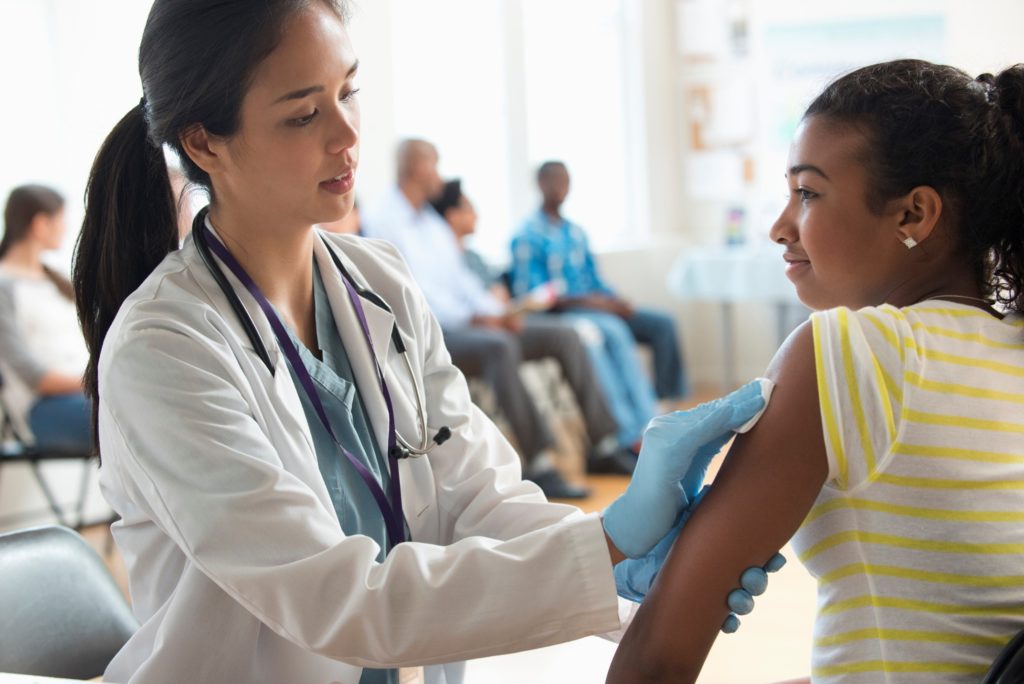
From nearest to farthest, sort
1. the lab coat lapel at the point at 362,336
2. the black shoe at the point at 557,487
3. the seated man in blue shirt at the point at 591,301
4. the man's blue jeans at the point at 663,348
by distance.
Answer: the lab coat lapel at the point at 362,336
the black shoe at the point at 557,487
the seated man in blue shirt at the point at 591,301
the man's blue jeans at the point at 663,348

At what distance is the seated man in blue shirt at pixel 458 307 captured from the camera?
458 centimetres

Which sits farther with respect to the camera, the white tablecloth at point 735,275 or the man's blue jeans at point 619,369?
the white tablecloth at point 735,275

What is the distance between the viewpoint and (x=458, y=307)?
15.7 feet

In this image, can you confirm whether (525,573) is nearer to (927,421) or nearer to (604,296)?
(927,421)

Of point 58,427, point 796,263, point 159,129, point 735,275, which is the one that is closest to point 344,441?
point 159,129

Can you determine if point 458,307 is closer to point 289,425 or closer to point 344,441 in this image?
point 344,441

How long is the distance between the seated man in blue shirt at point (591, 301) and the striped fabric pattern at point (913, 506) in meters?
4.02

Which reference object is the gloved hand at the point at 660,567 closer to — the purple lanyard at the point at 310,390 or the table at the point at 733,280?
the purple lanyard at the point at 310,390

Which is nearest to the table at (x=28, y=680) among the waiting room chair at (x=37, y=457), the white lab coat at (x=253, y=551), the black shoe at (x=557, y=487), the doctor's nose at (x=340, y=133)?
the white lab coat at (x=253, y=551)

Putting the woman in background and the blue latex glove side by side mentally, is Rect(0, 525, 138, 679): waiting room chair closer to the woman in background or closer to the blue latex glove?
the blue latex glove

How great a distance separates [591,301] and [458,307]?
0.96 m

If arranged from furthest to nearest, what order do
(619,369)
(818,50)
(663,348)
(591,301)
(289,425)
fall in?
(818,50)
(663,348)
(591,301)
(619,369)
(289,425)

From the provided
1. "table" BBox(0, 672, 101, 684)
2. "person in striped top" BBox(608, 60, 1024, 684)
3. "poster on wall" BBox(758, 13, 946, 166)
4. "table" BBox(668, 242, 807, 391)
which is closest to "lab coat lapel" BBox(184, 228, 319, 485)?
"table" BBox(0, 672, 101, 684)

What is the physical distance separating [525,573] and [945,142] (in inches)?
22.7
